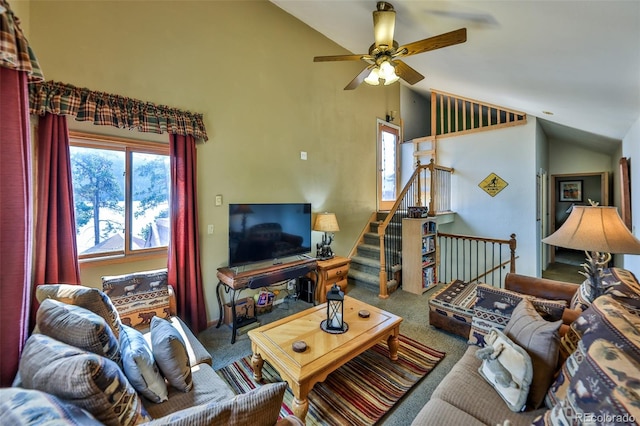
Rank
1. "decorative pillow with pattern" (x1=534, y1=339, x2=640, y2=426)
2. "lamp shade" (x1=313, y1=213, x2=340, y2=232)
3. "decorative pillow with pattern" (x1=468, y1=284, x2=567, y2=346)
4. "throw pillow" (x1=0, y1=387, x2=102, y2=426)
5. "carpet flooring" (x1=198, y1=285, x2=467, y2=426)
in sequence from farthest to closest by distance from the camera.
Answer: "lamp shade" (x1=313, y1=213, x2=340, y2=232)
"carpet flooring" (x1=198, y1=285, x2=467, y2=426)
"decorative pillow with pattern" (x1=468, y1=284, x2=567, y2=346)
"decorative pillow with pattern" (x1=534, y1=339, x2=640, y2=426)
"throw pillow" (x1=0, y1=387, x2=102, y2=426)

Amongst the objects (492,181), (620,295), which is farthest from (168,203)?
(492,181)

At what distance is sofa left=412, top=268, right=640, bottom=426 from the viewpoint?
0.94 metres

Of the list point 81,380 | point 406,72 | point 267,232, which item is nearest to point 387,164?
point 406,72

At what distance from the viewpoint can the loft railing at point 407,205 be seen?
408 centimetres

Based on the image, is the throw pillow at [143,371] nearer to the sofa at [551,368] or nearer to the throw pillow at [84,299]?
the throw pillow at [84,299]

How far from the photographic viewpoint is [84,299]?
5.14 feet

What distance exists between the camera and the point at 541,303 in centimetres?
176

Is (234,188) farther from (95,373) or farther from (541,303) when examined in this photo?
(541,303)

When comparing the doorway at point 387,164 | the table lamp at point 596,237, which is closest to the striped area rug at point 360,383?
the table lamp at point 596,237

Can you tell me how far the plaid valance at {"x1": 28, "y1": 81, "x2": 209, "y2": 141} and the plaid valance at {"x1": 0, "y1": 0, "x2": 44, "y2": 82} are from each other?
0.69 metres

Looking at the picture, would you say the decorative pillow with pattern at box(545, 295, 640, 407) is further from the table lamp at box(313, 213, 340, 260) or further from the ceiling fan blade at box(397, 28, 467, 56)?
the table lamp at box(313, 213, 340, 260)

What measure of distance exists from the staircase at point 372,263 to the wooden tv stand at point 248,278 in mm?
1323

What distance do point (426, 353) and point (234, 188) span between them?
9.06 feet

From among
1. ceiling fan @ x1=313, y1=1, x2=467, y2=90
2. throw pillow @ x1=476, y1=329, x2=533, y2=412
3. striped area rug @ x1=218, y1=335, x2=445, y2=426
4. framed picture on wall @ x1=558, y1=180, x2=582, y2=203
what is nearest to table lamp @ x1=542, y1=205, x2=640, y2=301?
throw pillow @ x1=476, y1=329, x2=533, y2=412
